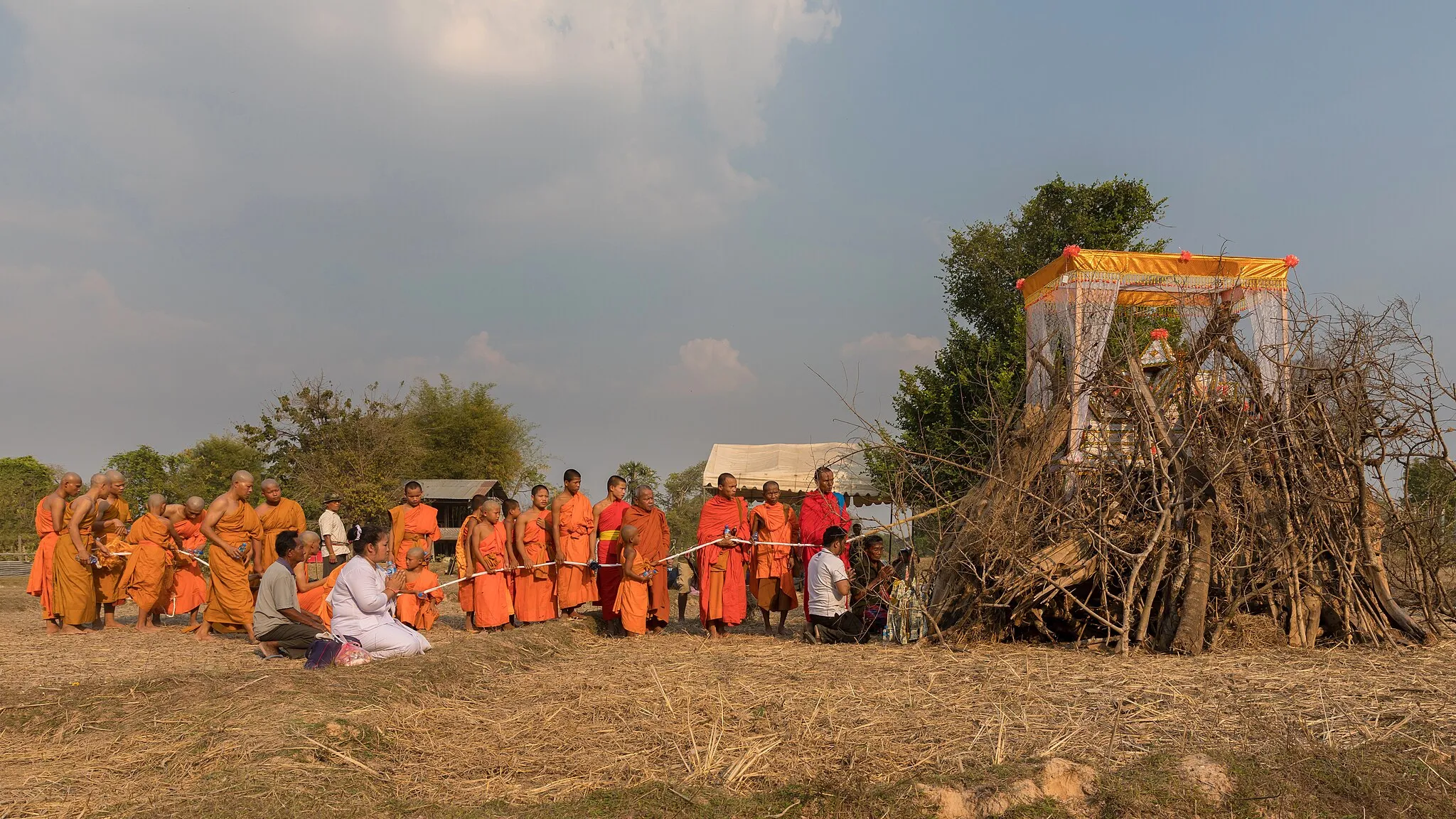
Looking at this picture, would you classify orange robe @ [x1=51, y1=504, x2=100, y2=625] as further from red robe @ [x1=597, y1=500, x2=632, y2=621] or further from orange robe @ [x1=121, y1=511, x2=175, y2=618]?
red robe @ [x1=597, y1=500, x2=632, y2=621]

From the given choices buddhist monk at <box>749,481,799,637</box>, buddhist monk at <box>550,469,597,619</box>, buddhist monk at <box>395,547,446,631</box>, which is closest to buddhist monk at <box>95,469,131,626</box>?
buddhist monk at <box>395,547,446,631</box>

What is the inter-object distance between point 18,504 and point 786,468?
31104 millimetres

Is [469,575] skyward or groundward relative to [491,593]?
skyward

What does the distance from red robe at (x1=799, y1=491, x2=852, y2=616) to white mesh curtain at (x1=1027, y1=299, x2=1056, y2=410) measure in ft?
7.76

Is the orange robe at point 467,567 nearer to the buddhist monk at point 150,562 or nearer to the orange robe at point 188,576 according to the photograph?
the orange robe at point 188,576

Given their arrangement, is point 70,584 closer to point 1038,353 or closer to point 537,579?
point 537,579

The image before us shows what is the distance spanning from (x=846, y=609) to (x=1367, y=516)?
15.1 feet

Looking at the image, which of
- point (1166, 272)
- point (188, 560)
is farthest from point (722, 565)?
point (188, 560)

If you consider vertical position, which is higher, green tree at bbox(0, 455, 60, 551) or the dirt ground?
green tree at bbox(0, 455, 60, 551)

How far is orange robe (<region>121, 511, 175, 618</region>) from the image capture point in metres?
11.9

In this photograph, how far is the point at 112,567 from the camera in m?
12.2

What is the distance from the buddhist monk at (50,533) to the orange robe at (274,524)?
223 centimetres

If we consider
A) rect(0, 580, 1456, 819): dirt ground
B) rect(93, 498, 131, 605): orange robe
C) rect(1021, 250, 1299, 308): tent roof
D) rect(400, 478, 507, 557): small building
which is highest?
rect(1021, 250, 1299, 308): tent roof

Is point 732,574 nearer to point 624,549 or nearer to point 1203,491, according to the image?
point 624,549
